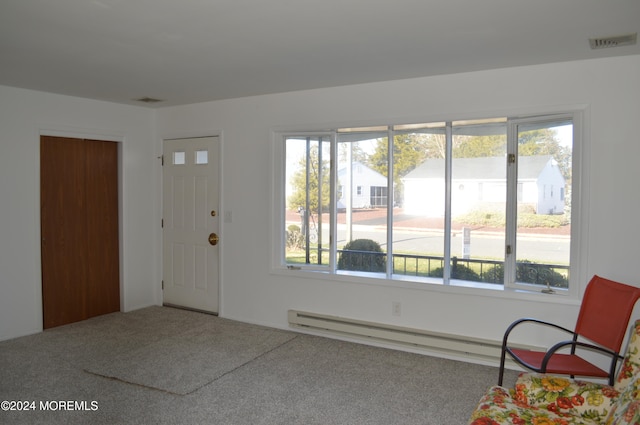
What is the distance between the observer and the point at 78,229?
4953 mm

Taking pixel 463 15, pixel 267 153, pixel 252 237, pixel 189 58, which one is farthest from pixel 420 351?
pixel 189 58

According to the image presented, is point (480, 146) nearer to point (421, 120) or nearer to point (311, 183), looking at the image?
point (421, 120)

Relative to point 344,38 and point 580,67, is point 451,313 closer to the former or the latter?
point 580,67

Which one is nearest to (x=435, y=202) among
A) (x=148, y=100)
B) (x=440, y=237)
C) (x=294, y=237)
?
(x=440, y=237)

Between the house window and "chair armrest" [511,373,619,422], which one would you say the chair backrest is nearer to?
the house window

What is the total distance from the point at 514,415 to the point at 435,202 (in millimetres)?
2202

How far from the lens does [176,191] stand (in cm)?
552

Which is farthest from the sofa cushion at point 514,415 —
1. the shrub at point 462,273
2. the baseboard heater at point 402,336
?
the shrub at point 462,273

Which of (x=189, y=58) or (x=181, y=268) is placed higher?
(x=189, y=58)

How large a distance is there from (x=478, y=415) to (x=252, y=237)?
10.5 feet

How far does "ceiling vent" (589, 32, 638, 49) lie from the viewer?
111 inches

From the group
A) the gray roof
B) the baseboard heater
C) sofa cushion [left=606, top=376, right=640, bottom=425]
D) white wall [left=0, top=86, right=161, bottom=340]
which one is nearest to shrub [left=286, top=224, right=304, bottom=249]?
the baseboard heater

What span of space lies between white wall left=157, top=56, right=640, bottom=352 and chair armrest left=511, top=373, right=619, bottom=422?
129cm

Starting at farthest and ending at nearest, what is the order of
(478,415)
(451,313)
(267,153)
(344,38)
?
(267,153) < (451,313) < (344,38) < (478,415)
